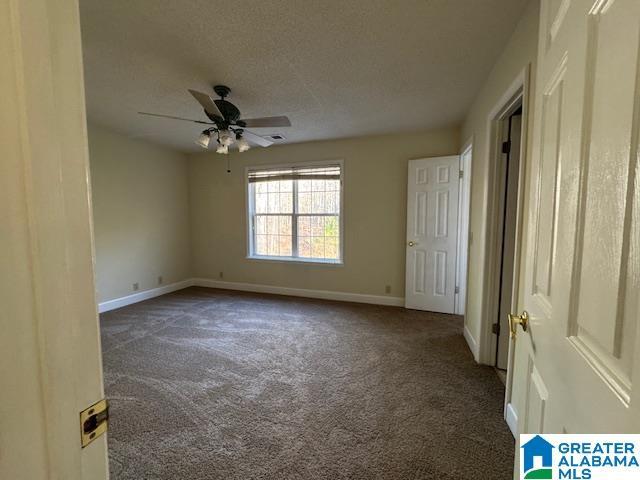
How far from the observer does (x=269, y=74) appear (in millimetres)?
2393

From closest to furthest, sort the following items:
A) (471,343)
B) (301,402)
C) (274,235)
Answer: (301,402)
(471,343)
(274,235)

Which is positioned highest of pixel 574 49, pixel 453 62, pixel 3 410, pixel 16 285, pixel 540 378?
pixel 453 62

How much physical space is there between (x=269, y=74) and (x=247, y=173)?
8.77 feet

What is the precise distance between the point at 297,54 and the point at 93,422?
231 cm

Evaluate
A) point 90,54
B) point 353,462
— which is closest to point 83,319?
point 353,462

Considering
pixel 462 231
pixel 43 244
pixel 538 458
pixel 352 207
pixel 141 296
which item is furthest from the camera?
pixel 141 296

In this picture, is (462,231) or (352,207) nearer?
(462,231)

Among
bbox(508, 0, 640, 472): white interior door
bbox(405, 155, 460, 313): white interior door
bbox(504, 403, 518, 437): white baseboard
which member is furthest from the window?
bbox(508, 0, 640, 472): white interior door

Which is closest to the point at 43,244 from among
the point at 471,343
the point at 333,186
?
the point at 471,343

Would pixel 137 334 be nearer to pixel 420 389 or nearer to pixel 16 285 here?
pixel 420 389

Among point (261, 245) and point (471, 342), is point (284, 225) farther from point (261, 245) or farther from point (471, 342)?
point (471, 342)

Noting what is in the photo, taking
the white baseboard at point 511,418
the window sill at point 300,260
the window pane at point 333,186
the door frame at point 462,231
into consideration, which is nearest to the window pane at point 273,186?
the window pane at point 333,186

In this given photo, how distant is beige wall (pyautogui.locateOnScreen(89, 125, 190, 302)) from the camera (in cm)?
393

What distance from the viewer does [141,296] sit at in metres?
4.50
